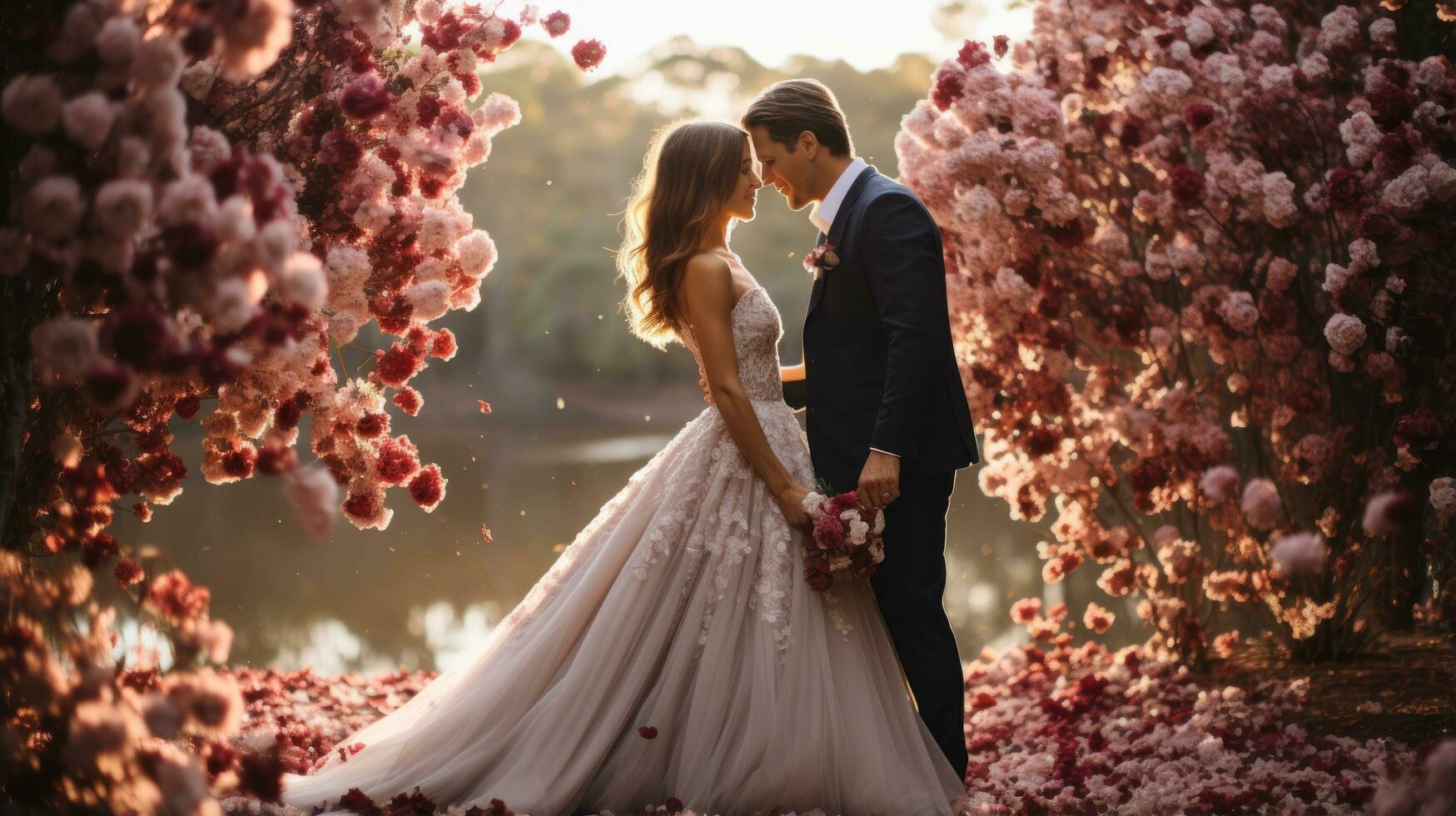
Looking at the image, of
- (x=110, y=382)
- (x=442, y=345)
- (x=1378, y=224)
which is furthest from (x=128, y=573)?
(x=1378, y=224)

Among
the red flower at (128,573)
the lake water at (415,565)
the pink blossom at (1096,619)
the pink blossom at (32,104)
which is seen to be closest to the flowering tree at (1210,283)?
the pink blossom at (1096,619)

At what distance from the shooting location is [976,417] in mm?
4062

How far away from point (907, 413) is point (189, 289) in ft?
5.65

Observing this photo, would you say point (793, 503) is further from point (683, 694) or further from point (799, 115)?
point (799, 115)

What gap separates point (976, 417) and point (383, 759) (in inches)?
94.6

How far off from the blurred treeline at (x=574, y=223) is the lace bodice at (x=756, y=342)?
18747mm

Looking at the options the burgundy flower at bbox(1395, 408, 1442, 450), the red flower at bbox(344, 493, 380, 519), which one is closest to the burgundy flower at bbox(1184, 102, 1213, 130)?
the burgundy flower at bbox(1395, 408, 1442, 450)

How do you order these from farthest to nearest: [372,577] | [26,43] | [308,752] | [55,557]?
[372,577]
[308,752]
[55,557]
[26,43]

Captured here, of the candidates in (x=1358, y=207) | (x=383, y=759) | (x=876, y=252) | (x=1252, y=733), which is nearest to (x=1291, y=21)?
(x=1358, y=207)

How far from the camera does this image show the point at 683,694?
2.71 m

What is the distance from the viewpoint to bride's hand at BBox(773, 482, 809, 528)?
277 centimetres

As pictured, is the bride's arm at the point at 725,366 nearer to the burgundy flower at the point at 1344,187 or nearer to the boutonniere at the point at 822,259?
the boutonniere at the point at 822,259

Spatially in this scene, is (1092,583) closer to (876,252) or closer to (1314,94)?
(1314,94)

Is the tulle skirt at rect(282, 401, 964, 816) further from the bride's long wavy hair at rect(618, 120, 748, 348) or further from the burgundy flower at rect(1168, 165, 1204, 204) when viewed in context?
the burgundy flower at rect(1168, 165, 1204, 204)
